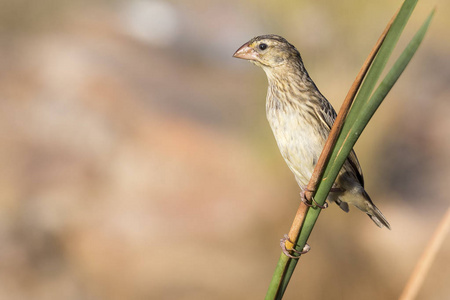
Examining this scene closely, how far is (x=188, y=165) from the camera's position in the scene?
26.6 ft

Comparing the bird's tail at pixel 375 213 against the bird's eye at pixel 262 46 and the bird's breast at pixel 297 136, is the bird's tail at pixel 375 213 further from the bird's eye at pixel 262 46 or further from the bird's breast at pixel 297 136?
the bird's eye at pixel 262 46

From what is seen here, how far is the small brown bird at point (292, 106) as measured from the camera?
283cm

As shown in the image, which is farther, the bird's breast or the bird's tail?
the bird's tail

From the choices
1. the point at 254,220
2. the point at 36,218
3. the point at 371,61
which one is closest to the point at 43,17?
the point at 36,218

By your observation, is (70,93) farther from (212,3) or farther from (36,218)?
(212,3)

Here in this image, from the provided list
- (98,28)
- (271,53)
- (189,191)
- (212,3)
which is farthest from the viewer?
(212,3)

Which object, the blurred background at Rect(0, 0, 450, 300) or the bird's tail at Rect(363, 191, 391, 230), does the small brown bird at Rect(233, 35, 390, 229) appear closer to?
the bird's tail at Rect(363, 191, 391, 230)

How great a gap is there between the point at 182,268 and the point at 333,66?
4.05m

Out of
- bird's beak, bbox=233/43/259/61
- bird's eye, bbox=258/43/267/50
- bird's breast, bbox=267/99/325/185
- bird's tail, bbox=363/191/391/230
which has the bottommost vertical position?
bird's tail, bbox=363/191/391/230

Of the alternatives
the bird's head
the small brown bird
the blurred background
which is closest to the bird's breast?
the small brown bird

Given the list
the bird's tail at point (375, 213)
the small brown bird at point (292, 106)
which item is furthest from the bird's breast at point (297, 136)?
the bird's tail at point (375, 213)

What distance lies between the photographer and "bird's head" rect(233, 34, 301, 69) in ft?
9.57

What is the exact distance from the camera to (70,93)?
8.80 m

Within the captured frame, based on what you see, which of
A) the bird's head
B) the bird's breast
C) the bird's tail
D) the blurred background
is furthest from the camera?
the blurred background
